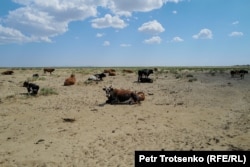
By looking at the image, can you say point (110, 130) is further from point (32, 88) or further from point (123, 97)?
point (32, 88)

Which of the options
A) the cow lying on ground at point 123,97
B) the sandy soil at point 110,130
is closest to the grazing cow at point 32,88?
the sandy soil at point 110,130

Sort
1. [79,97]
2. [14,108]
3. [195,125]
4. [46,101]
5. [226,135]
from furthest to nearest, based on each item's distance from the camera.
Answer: [79,97]
[46,101]
[14,108]
[195,125]
[226,135]

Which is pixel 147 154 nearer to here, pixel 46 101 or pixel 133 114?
pixel 133 114

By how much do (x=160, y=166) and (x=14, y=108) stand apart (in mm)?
9372

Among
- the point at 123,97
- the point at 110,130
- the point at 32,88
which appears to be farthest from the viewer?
the point at 32,88

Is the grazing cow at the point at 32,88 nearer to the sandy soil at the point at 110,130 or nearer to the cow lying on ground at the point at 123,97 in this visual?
the sandy soil at the point at 110,130

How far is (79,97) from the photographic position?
57.0 ft

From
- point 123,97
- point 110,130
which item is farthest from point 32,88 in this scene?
point 110,130

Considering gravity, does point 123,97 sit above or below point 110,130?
above

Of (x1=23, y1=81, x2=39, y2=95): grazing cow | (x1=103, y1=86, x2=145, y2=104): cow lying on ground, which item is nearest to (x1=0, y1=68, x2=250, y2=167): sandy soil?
(x1=103, y1=86, x2=145, y2=104): cow lying on ground

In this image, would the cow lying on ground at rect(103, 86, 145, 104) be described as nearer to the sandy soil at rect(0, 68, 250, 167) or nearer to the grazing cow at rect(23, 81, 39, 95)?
the sandy soil at rect(0, 68, 250, 167)

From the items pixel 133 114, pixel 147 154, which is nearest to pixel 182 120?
pixel 133 114

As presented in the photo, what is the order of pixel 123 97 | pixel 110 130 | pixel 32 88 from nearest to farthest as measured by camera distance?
1. pixel 110 130
2. pixel 123 97
3. pixel 32 88

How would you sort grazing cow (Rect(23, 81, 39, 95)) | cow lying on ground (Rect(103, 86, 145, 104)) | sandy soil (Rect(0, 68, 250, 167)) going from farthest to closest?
grazing cow (Rect(23, 81, 39, 95))
cow lying on ground (Rect(103, 86, 145, 104))
sandy soil (Rect(0, 68, 250, 167))
